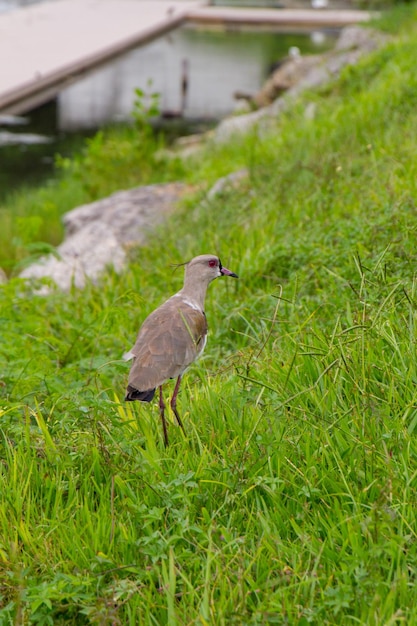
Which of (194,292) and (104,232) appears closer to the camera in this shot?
(194,292)

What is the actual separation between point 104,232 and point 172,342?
5.15m

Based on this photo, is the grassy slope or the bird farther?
the bird

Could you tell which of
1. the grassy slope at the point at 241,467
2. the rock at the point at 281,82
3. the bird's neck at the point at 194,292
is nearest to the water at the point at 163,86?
the rock at the point at 281,82

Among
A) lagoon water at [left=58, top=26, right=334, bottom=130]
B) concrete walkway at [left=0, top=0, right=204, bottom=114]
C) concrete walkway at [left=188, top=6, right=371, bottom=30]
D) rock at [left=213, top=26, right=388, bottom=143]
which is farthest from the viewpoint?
concrete walkway at [left=188, top=6, right=371, bottom=30]

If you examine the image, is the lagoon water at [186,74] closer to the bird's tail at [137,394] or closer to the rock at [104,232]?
the rock at [104,232]

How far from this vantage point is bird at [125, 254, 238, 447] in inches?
145

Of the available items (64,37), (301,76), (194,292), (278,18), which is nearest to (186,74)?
(64,37)

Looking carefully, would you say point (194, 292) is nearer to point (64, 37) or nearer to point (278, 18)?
point (64, 37)

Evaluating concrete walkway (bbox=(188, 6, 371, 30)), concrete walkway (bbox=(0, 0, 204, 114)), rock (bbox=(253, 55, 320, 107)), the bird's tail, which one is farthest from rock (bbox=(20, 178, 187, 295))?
concrete walkway (bbox=(188, 6, 371, 30))

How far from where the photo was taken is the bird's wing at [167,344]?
3.70 meters

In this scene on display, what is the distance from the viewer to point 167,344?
385 cm

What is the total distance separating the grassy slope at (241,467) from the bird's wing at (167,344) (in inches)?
7.7

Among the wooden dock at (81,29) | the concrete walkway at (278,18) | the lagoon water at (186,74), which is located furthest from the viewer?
the concrete walkway at (278,18)

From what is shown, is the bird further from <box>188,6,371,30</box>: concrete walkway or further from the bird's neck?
<box>188,6,371,30</box>: concrete walkway
